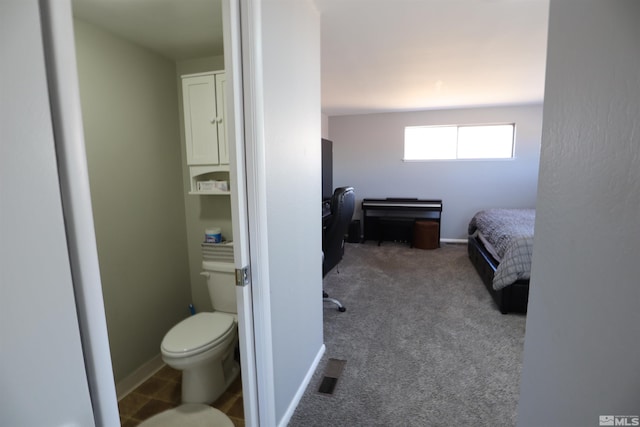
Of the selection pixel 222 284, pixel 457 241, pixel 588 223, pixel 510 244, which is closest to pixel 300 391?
pixel 222 284

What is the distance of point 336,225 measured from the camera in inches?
102

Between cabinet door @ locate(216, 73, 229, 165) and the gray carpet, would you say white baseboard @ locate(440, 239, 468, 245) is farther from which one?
cabinet door @ locate(216, 73, 229, 165)

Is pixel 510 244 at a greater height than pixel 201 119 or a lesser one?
lesser

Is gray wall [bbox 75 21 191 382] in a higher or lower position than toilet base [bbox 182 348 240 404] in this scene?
higher

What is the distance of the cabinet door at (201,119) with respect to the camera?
2.00 metres

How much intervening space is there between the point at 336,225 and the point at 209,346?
133cm

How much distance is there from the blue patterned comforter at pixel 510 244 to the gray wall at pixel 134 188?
2.79 metres

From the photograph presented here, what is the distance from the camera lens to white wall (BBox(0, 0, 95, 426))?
393mm

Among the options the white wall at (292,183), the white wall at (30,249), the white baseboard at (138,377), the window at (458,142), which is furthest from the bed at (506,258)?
the white wall at (30,249)

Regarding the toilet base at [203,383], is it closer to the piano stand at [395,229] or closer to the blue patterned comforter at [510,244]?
the blue patterned comforter at [510,244]

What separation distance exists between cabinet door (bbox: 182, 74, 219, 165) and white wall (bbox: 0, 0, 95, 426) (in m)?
1.66

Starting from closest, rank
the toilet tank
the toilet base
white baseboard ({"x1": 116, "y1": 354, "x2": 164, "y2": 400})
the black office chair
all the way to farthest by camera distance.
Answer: the toilet base
white baseboard ({"x1": 116, "y1": 354, "x2": 164, "y2": 400})
the toilet tank
the black office chair

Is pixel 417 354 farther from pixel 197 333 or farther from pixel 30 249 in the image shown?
pixel 30 249

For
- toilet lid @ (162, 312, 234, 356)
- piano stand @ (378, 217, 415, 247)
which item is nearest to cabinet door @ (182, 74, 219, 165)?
toilet lid @ (162, 312, 234, 356)
